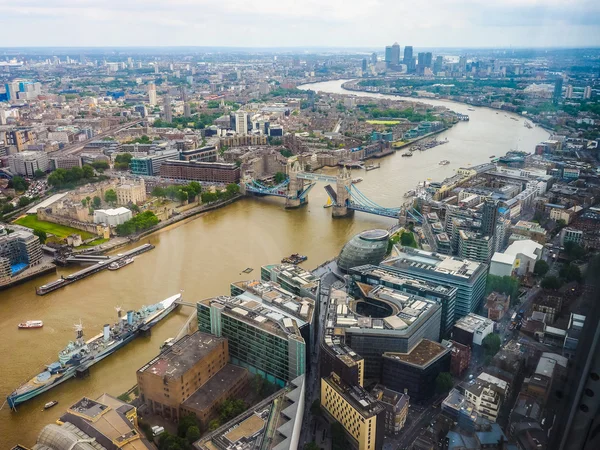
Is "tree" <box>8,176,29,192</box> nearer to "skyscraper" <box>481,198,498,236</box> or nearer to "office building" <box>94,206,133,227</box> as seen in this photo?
"office building" <box>94,206,133,227</box>

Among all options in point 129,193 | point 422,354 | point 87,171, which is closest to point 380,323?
point 422,354

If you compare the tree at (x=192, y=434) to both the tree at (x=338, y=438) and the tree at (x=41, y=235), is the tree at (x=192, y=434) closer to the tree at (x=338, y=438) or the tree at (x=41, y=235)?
the tree at (x=338, y=438)

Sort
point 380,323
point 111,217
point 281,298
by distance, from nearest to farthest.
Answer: point 380,323 → point 281,298 → point 111,217

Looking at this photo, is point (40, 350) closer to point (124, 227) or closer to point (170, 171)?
point (124, 227)

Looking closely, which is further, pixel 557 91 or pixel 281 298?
pixel 557 91

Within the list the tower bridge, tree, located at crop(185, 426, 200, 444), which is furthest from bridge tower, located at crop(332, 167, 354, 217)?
tree, located at crop(185, 426, 200, 444)

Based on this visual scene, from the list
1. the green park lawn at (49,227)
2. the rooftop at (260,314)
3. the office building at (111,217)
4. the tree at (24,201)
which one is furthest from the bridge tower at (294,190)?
the rooftop at (260,314)

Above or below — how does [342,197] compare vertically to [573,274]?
below

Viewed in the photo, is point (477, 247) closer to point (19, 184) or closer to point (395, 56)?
point (19, 184)

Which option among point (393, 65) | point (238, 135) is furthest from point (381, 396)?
point (393, 65)
